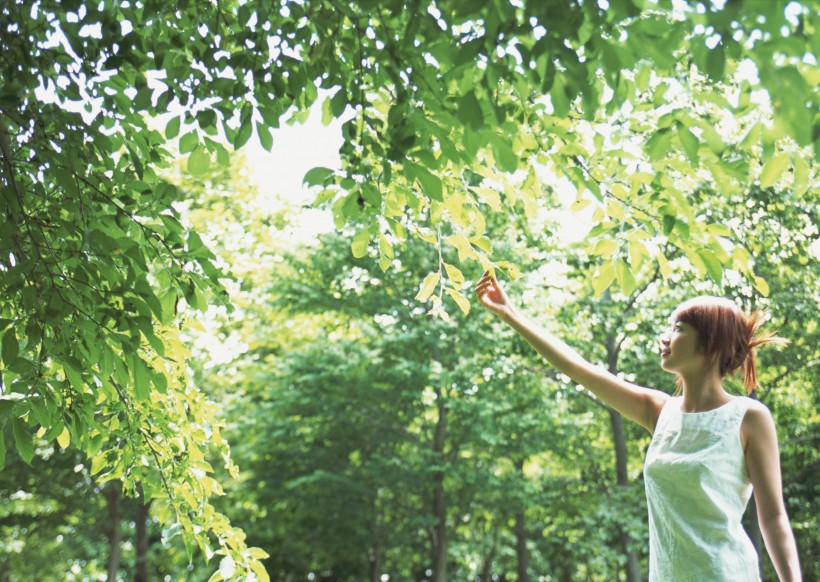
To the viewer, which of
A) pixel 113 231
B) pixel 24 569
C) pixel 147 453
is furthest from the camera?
pixel 24 569

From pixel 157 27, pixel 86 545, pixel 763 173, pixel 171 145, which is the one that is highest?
pixel 171 145

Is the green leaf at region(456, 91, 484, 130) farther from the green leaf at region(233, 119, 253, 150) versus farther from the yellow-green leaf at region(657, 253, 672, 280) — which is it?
the yellow-green leaf at region(657, 253, 672, 280)

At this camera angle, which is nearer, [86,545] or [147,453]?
[147,453]

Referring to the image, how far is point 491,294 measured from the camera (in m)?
2.76

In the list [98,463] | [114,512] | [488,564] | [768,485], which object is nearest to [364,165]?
[768,485]

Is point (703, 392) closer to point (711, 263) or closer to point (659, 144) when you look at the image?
point (711, 263)

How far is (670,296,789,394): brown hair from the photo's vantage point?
227cm

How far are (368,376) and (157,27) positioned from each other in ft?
37.9

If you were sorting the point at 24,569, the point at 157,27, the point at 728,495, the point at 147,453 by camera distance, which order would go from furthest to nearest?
1. the point at 24,569
2. the point at 147,453
3. the point at 157,27
4. the point at 728,495

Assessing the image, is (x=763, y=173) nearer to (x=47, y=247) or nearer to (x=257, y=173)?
(x=47, y=247)

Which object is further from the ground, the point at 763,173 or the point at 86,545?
the point at 86,545

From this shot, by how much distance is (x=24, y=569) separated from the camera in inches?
641

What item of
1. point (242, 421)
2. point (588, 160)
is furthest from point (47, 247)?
point (242, 421)

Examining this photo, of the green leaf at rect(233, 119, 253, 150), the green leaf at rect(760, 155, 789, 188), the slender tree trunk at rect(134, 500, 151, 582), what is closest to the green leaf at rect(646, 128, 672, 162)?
the green leaf at rect(760, 155, 789, 188)
